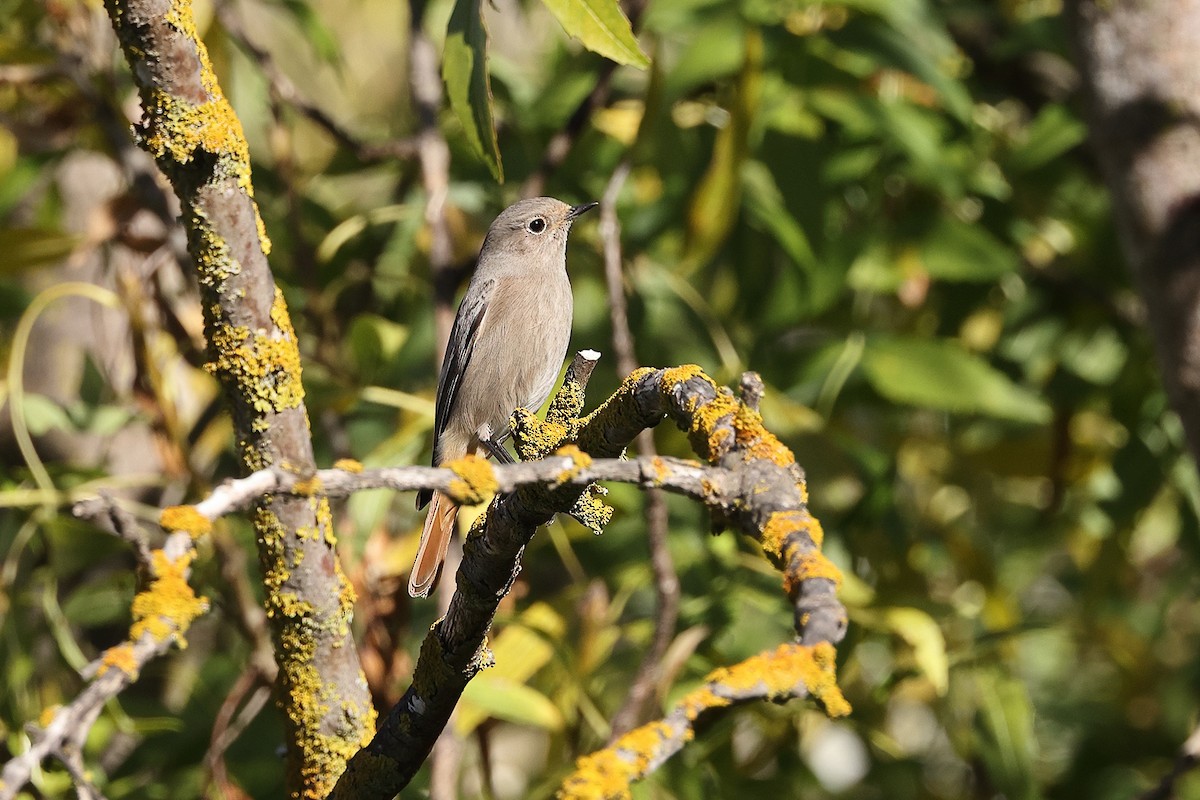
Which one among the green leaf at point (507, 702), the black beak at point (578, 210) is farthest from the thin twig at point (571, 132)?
the green leaf at point (507, 702)

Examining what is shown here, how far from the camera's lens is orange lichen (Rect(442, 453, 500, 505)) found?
147 cm

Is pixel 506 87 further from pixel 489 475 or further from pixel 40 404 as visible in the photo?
pixel 489 475

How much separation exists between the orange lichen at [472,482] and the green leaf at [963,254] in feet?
9.42

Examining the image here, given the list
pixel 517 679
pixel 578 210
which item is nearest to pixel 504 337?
pixel 578 210

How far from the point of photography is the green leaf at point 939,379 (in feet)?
12.1

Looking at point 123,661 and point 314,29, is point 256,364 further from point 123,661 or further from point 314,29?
point 314,29

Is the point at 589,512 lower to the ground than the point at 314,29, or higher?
higher

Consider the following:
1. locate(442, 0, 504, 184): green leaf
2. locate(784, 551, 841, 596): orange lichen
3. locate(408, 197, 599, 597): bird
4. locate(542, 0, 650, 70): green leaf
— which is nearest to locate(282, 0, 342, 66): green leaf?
locate(408, 197, 599, 597): bird

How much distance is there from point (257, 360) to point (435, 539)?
104 centimetres

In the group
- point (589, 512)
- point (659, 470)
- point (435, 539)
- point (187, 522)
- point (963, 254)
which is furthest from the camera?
point (963, 254)

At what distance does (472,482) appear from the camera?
1488 mm

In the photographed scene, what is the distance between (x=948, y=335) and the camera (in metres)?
4.62

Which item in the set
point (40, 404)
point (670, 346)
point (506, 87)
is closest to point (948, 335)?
point (670, 346)

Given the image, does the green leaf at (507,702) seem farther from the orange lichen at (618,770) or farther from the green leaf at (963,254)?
the green leaf at (963,254)
